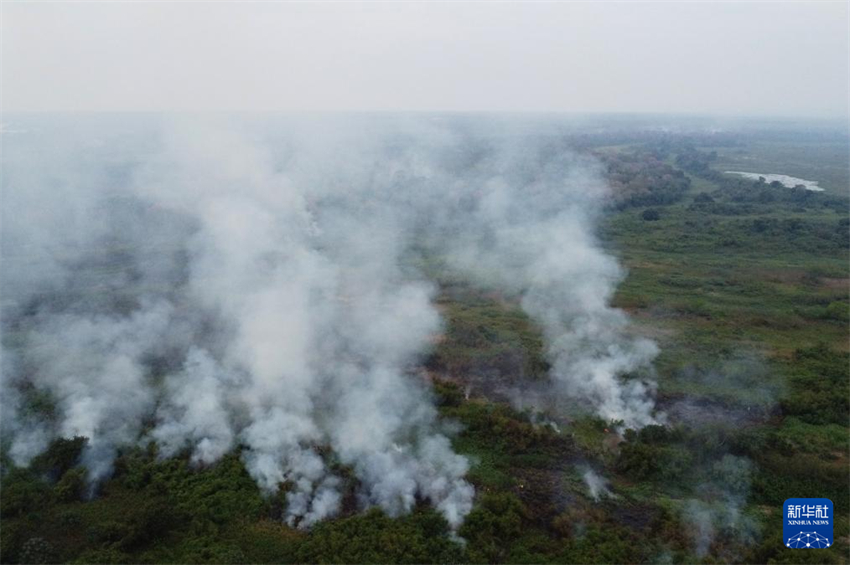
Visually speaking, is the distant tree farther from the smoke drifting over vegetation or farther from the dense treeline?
the smoke drifting over vegetation

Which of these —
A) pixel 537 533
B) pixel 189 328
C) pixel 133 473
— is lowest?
pixel 537 533

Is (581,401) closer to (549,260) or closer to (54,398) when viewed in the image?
(549,260)

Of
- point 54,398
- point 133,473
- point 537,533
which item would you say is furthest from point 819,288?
point 54,398

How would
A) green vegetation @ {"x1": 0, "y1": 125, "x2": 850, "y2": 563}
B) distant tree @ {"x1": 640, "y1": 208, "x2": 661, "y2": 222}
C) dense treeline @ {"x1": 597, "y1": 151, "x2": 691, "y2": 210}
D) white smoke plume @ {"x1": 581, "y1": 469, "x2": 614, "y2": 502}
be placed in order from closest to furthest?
green vegetation @ {"x1": 0, "y1": 125, "x2": 850, "y2": 563}, white smoke plume @ {"x1": 581, "y1": 469, "x2": 614, "y2": 502}, distant tree @ {"x1": 640, "y1": 208, "x2": 661, "y2": 222}, dense treeline @ {"x1": 597, "y1": 151, "x2": 691, "y2": 210}

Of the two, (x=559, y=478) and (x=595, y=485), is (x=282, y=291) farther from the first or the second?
(x=595, y=485)

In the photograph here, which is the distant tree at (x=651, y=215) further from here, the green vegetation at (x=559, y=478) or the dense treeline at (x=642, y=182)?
the green vegetation at (x=559, y=478)

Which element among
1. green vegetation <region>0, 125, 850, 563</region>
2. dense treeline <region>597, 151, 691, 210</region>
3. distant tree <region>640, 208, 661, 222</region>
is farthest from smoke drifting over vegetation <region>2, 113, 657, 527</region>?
distant tree <region>640, 208, 661, 222</region>
